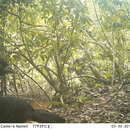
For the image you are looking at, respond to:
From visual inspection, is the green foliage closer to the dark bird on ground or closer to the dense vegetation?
the dense vegetation

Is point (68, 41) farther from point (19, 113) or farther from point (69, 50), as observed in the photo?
point (19, 113)

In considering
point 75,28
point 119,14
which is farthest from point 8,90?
point 119,14

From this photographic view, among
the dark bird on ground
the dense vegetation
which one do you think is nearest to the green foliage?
the dense vegetation

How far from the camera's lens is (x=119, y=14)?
238cm

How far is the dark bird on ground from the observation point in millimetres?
2277

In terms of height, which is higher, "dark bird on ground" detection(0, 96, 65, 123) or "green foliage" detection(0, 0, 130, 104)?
"green foliage" detection(0, 0, 130, 104)

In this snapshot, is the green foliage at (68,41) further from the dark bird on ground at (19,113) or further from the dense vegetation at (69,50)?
the dark bird on ground at (19,113)

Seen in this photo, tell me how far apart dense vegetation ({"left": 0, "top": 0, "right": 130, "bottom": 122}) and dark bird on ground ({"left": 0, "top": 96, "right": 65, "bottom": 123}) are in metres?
0.09

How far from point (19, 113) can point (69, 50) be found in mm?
622

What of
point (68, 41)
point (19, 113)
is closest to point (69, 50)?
point (68, 41)

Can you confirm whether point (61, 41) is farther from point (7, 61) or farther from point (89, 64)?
point (7, 61)

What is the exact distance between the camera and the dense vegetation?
7.77 ft

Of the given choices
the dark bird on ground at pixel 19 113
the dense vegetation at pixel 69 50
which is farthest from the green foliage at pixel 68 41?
the dark bird on ground at pixel 19 113

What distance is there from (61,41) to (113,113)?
687 mm
